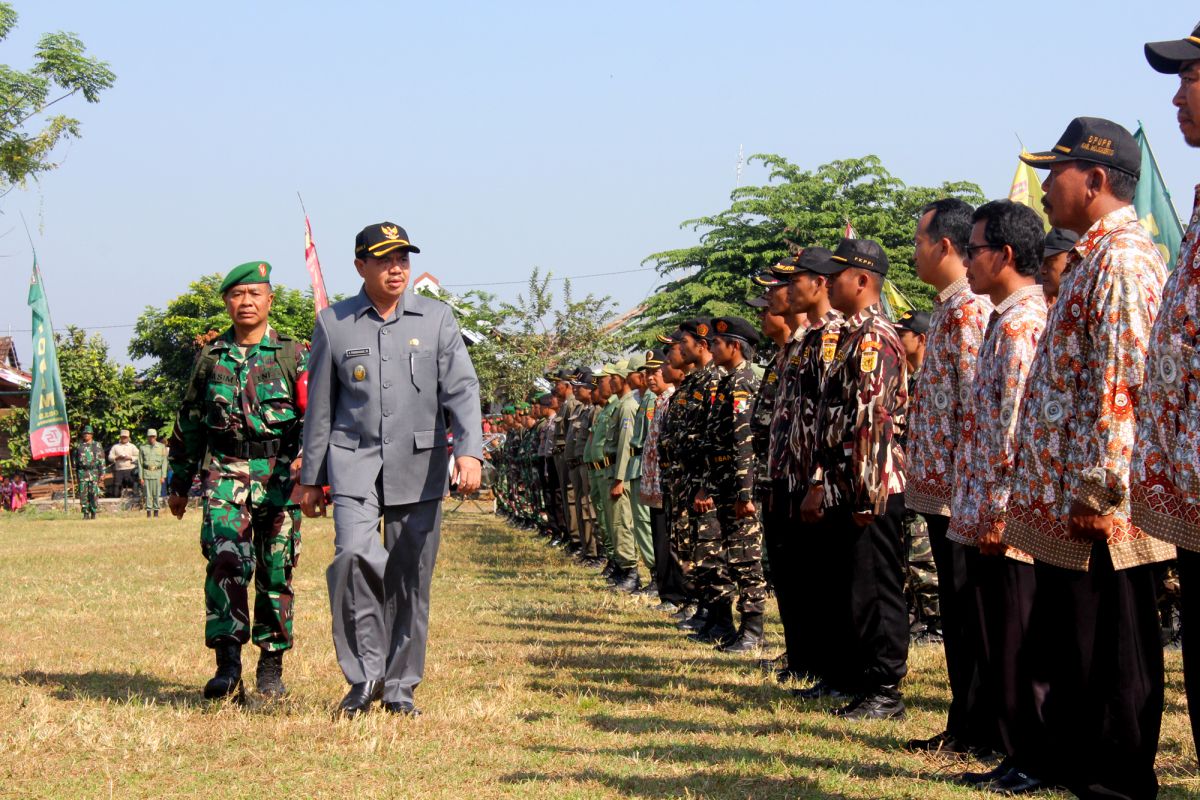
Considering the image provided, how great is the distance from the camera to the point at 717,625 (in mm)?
9367

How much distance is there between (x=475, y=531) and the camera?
24.3 meters

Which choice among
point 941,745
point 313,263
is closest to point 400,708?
point 941,745

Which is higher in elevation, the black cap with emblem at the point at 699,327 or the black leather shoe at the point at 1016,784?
the black cap with emblem at the point at 699,327

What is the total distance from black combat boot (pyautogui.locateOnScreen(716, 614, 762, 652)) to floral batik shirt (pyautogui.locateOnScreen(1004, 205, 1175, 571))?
15.4ft

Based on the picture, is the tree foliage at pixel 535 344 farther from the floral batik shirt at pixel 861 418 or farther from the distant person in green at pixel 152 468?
the floral batik shirt at pixel 861 418

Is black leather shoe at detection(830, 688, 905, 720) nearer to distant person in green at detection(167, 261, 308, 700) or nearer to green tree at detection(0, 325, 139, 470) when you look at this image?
distant person in green at detection(167, 261, 308, 700)

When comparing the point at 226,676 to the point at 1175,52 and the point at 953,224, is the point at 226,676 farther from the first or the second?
the point at 1175,52

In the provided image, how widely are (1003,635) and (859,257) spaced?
2.28 meters

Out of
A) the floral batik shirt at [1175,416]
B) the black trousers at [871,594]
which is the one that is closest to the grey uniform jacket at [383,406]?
the black trousers at [871,594]

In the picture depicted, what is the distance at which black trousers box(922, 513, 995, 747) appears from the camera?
5.25 meters

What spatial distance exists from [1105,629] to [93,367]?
149ft

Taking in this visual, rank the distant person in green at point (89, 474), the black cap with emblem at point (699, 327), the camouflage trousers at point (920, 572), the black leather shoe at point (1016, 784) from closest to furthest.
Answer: the black leather shoe at point (1016, 784) → the camouflage trousers at point (920, 572) → the black cap with emblem at point (699, 327) → the distant person in green at point (89, 474)

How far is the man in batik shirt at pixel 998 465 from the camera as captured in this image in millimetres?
4840

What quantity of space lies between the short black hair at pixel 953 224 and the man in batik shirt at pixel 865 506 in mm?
601
